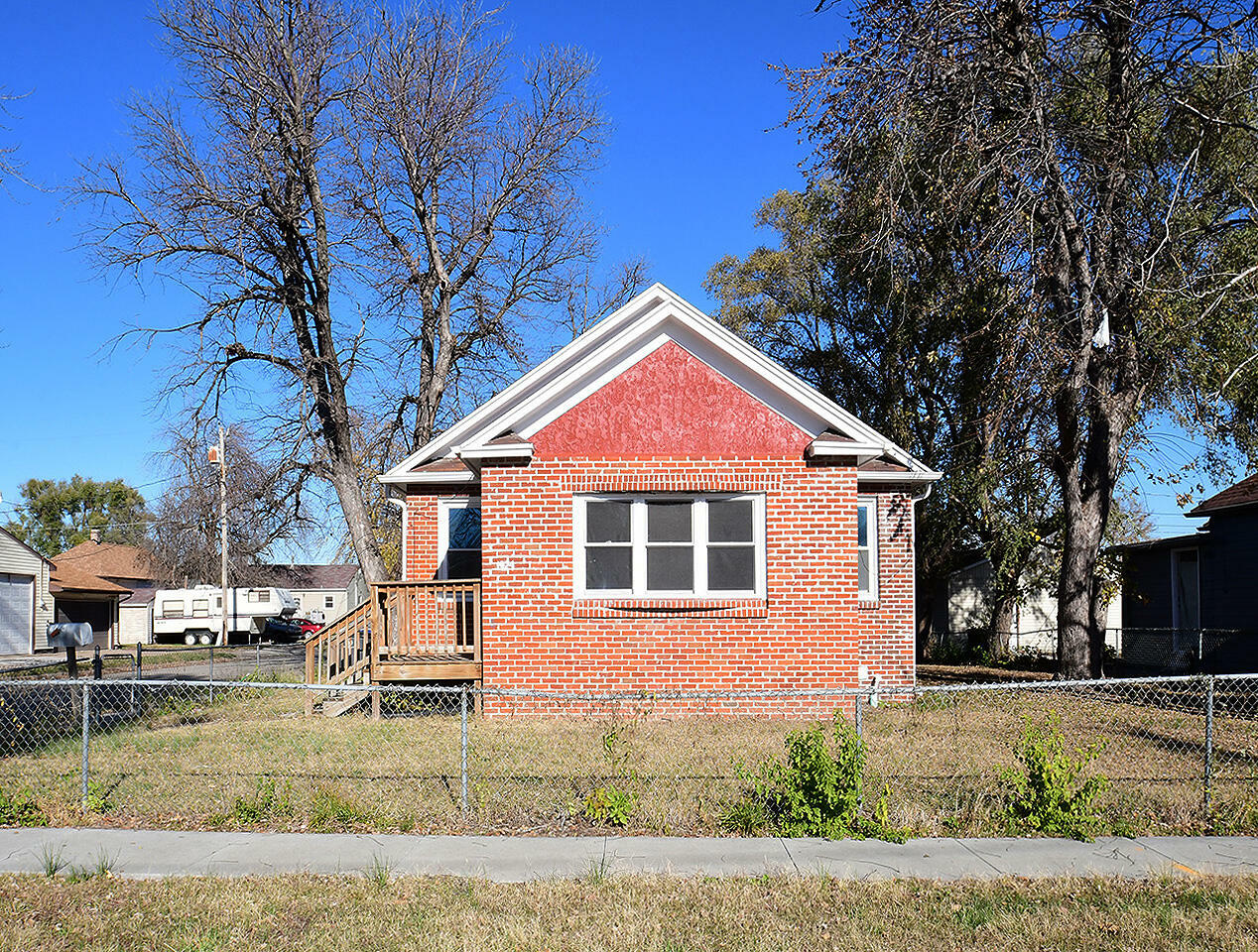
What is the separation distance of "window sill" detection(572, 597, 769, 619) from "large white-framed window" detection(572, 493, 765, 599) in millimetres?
135

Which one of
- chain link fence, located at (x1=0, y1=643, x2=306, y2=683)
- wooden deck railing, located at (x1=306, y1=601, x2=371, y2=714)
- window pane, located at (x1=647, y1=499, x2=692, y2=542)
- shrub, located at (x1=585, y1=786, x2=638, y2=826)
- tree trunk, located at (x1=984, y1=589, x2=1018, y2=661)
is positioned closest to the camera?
shrub, located at (x1=585, y1=786, x2=638, y2=826)

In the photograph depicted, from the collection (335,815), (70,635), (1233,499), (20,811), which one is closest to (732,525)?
(335,815)

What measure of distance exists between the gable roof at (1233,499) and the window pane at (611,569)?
1331cm

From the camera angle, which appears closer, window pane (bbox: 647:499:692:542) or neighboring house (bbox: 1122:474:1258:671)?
window pane (bbox: 647:499:692:542)

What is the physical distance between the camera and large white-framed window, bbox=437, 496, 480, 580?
16859 mm

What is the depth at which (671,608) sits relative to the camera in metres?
13.3

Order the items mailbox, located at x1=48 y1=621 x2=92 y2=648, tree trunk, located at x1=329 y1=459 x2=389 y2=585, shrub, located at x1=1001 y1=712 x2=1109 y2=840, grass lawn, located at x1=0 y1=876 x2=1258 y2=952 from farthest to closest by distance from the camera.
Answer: tree trunk, located at x1=329 y1=459 x2=389 y2=585 < mailbox, located at x1=48 y1=621 x2=92 y2=648 < shrub, located at x1=1001 y1=712 x2=1109 y2=840 < grass lawn, located at x1=0 y1=876 x2=1258 y2=952

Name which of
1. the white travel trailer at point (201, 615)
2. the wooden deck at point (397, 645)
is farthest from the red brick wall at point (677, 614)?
the white travel trailer at point (201, 615)

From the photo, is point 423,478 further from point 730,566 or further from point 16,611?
point 16,611

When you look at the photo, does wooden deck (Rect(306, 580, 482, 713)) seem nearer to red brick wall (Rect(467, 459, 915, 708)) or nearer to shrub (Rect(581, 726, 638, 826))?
red brick wall (Rect(467, 459, 915, 708))

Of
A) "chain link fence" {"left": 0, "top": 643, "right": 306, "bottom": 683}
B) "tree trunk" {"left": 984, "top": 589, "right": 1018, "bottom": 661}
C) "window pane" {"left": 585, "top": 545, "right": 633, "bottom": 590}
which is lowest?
"chain link fence" {"left": 0, "top": 643, "right": 306, "bottom": 683}

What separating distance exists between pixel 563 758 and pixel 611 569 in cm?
367

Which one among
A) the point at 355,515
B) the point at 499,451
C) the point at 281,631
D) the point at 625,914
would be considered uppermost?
the point at 499,451

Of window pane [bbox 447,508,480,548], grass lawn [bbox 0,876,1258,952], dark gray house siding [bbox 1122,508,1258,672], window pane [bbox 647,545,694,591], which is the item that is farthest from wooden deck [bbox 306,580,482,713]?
Answer: dark gray house siding [bbox 1122,508,1258,672]
